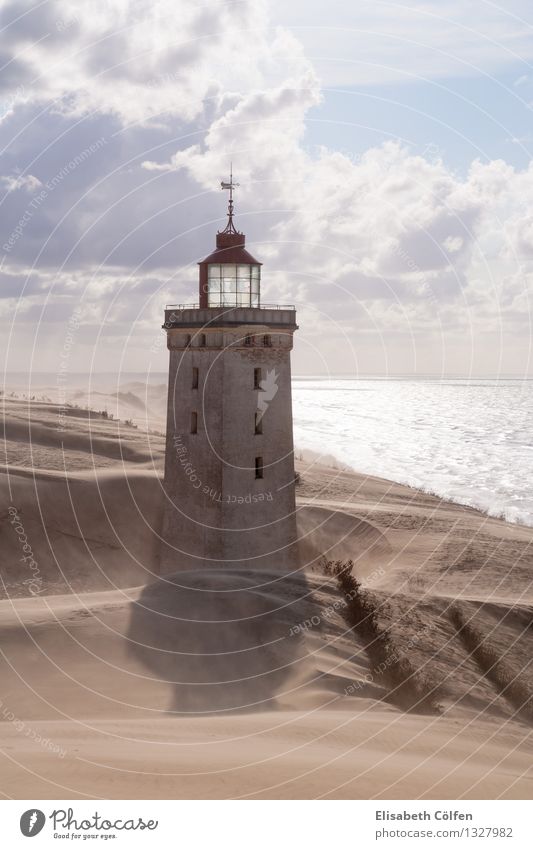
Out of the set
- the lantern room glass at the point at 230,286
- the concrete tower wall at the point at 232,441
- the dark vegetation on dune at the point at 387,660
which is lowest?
the dark vegetation on dune at the point at 387,660

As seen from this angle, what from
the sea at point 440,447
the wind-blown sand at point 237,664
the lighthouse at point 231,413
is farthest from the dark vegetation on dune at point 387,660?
the sea at point 440,447

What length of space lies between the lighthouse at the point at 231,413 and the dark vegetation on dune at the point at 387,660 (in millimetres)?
5366

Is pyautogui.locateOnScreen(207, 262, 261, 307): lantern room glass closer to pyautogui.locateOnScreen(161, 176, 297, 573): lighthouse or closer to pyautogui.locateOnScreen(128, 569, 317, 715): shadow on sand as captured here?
pyautogui.locateOnScreen(161, 176, 297, 573): lighthouse

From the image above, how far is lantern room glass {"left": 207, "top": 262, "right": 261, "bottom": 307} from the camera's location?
3092 cm

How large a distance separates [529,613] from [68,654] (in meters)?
13.1

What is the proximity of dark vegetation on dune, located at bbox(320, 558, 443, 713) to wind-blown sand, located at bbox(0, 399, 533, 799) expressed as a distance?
0.64 feet

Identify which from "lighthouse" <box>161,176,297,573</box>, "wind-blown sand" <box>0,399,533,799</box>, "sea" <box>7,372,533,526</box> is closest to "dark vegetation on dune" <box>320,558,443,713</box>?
"wind-blown sand" <box>0,399,533,799</box>

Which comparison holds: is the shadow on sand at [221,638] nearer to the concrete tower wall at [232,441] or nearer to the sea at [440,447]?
the concrete tower wall at [232,441]

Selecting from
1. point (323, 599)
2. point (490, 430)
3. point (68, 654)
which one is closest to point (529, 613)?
point (323, 599)

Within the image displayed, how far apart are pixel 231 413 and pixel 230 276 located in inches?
181

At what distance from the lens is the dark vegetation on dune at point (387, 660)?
2059 centimetres

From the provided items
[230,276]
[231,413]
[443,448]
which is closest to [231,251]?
[230,276]
